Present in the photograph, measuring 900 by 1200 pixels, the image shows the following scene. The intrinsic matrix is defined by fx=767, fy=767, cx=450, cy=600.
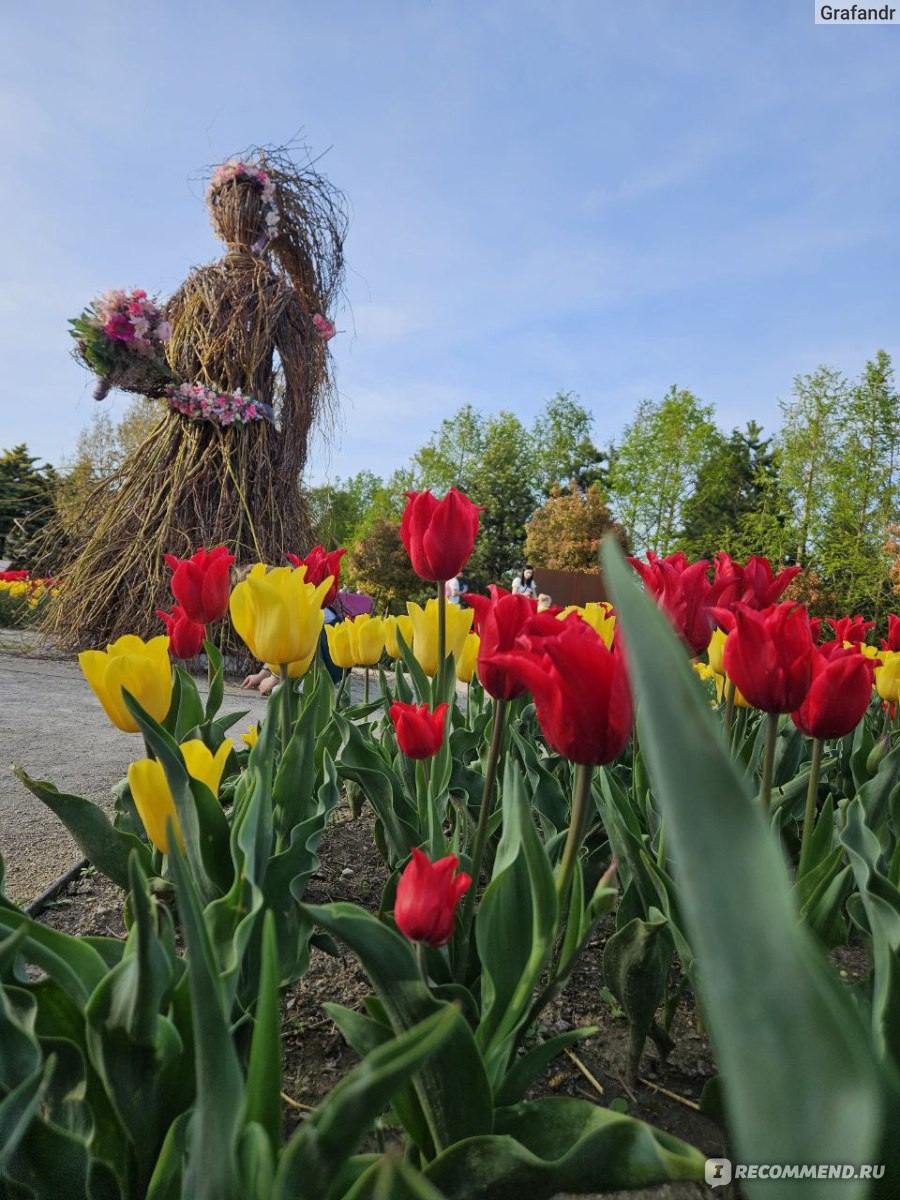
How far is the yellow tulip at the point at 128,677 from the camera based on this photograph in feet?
3.48

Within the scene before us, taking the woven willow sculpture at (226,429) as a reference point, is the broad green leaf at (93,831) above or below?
below

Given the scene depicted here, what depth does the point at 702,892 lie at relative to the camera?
234 mm

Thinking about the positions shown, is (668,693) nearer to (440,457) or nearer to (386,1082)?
(386,1082)

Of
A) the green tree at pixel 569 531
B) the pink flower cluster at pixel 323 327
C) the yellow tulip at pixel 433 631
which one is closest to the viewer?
the yellow tulip at pixel 433 631

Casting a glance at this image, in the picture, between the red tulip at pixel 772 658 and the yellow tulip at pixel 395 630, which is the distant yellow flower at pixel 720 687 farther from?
the yellow tulip at pixel 395 630

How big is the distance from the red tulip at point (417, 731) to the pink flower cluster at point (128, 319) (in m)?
5.50

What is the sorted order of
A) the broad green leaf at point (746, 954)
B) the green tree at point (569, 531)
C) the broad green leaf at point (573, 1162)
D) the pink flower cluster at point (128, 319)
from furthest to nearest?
1. the green tree at point (569, 531)
2. the pink flower cluster at point (128, 319)
3. the broad green leaf at point (573, 1162)
4. the broad green leaf at point (746, 954)

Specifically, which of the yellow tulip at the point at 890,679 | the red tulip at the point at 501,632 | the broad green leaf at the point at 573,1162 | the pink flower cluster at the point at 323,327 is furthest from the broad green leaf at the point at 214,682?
the pink flower cluster at the point at 323,327

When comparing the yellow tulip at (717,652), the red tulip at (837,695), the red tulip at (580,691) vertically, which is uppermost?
the yellow tulip at (717,652)

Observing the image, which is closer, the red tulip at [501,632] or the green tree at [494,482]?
the red tulip at [501,632]

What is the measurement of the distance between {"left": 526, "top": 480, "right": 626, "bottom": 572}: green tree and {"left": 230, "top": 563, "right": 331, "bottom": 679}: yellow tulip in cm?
2150

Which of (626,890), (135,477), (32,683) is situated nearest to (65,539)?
(135,477)

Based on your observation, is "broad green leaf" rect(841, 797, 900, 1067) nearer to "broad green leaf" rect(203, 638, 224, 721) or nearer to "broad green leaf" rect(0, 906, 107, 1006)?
"broad green leaf" rect(0, 906, 107, 1006)

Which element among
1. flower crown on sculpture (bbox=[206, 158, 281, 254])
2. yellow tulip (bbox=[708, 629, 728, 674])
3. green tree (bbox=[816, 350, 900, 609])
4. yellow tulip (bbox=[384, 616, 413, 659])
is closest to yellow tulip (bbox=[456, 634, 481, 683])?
yellow tulip (bbox=[384, 616, 413, 659])
